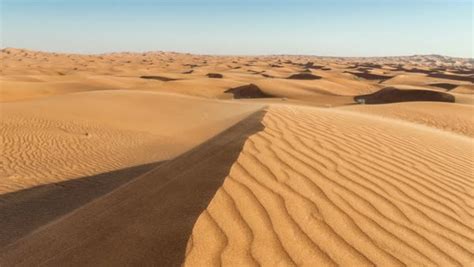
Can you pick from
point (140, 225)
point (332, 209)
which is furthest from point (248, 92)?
point (140, 225)

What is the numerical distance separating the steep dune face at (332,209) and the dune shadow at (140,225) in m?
0.15

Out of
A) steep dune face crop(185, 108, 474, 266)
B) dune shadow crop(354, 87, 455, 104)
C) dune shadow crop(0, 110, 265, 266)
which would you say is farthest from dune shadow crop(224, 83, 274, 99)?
dune shadow crop(0, 110, 265, 266)

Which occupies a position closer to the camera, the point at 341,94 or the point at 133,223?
the point at 133,223

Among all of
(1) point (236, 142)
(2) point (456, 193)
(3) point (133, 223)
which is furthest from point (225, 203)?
(2) point (456, 193)

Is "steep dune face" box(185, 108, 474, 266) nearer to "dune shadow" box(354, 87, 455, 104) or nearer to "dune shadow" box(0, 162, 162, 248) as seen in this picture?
"dune shadow" box(0, 162, 162, 248)

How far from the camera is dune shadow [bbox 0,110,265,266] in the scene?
9.80 feet

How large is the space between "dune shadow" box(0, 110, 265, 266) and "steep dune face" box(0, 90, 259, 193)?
4.24 metres

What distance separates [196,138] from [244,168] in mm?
7830

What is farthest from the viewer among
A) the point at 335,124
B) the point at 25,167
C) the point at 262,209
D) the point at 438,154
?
the point at 25,167

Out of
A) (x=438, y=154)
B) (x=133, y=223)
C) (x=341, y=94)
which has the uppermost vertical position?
(x=133, y=223)

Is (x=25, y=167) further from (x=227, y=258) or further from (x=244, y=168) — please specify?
(x=227, y=258)

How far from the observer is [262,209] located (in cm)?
345

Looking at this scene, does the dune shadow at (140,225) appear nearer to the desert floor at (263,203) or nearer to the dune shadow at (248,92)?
the desert floor at (263,203)

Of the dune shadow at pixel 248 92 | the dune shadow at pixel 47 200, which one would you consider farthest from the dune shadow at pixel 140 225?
the dune shadow at pixel 248 92
